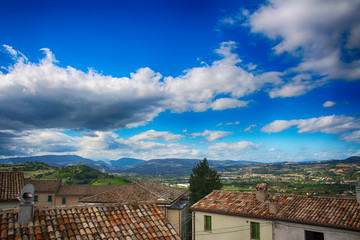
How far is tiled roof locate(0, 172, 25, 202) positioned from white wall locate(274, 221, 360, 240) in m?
22.0

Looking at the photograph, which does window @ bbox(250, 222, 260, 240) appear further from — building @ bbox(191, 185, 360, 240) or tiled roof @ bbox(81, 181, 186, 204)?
tiled roof @ bbox(81, 181, 186, 204)

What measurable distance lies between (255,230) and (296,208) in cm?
387

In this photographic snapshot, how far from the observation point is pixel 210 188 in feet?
137

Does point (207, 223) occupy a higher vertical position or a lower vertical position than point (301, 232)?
lower

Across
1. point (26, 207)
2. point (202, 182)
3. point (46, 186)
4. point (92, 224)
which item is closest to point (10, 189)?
point (26, 207)

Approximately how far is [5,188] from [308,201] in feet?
87.3

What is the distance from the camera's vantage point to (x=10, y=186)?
21.0 metres

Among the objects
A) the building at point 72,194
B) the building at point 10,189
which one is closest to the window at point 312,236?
the building at point 10,189

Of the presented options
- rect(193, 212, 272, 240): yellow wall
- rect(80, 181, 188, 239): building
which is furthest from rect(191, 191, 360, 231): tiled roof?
rect(80, 181, 188, 239): building

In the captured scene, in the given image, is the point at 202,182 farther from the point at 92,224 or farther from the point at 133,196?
the point at 92,224

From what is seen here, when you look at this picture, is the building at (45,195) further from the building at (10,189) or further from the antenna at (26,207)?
the antenna at (26,207)

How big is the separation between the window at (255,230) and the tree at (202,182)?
21234 mm

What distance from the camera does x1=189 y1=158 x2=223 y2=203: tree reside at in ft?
135

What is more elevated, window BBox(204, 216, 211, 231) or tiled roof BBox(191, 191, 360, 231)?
tiled roof BBox(191, 191, 360, 231)
